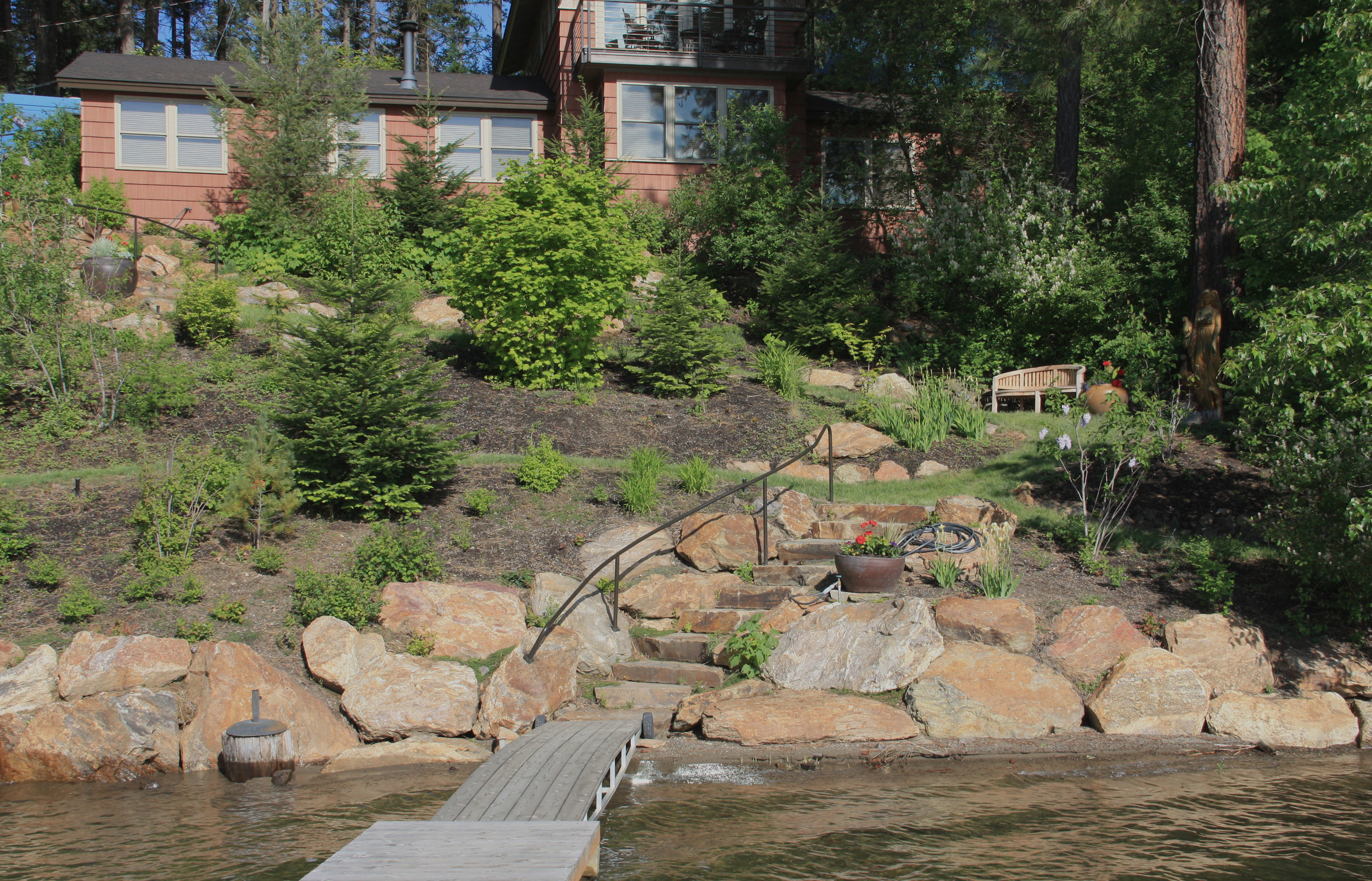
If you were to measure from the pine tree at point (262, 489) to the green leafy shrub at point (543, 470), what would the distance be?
2.43 metres

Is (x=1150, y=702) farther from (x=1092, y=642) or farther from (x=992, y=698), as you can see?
(x=992, y=698)

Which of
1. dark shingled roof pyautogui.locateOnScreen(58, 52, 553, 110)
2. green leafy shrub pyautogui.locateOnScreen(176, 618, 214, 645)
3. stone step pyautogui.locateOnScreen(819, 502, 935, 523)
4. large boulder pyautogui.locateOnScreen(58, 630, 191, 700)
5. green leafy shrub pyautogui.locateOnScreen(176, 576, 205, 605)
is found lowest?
large boulder pyautogui.locateOnScreen(58, 630, 191, 700)

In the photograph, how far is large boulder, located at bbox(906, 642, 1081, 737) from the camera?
7473 mm

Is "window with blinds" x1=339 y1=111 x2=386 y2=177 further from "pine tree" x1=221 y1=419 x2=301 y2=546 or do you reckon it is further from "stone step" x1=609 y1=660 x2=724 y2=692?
"stone step" x1=609 y1=660 x2=724 y2=692

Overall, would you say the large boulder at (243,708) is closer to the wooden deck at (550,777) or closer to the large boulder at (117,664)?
the large boulder at (117,664)

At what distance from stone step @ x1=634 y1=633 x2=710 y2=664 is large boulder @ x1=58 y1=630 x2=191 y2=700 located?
3.83 m

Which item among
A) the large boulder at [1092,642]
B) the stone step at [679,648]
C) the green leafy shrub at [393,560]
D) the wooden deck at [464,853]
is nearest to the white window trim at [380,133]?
the green leafy shrub at [393,560]

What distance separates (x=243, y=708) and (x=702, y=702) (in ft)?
11.8

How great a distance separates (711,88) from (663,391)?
9775 millimetres

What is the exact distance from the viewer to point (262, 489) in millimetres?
8938

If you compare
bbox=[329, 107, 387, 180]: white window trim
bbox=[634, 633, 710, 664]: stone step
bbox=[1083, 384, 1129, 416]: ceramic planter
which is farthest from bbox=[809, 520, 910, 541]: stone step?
bbox=[329, 107, 387, 180]: white window trim

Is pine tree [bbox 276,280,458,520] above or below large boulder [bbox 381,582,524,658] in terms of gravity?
above

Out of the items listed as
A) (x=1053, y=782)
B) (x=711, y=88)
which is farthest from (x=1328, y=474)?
(x=711, y=88)

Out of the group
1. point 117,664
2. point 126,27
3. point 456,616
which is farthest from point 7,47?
point 456,616
